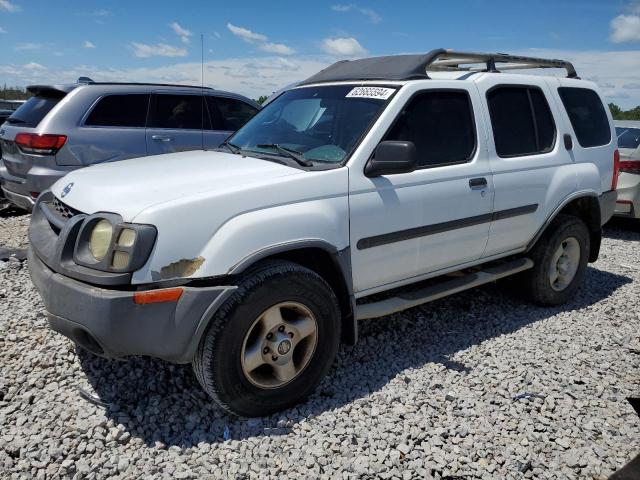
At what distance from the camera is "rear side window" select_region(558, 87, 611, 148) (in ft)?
15.7

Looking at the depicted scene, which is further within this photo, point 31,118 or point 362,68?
point 31,118

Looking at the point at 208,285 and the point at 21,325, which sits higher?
the point at 208,285

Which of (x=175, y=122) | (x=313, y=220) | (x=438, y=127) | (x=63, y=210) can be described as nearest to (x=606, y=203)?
(x=438, y=127)

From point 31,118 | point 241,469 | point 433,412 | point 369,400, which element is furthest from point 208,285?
point 31,118

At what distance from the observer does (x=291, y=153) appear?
3447 mm

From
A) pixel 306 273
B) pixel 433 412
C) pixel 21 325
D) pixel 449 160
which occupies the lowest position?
pixel 433 412

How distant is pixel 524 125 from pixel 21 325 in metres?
4.18

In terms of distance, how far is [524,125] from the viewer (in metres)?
4.36

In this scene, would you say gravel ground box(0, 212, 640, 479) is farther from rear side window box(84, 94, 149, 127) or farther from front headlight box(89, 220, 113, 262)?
rear side window box(84, 94, 149, 127)

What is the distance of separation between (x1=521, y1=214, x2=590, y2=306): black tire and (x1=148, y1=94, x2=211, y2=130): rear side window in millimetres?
4807

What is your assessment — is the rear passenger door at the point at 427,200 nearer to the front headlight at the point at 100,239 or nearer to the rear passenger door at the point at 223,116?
the front headlight at the point at 100,239

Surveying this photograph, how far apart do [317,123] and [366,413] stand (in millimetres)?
1934

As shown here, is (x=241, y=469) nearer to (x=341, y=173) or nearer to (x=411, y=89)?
(x=341, y=173)

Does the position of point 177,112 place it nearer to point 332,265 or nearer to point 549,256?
point 332,265
